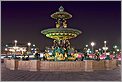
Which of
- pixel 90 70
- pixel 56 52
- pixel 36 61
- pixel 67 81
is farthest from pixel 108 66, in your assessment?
pixel 67 81

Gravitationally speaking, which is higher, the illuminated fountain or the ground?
the illuminated fountain

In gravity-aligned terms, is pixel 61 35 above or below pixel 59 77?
above

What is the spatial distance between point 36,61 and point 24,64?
201cm

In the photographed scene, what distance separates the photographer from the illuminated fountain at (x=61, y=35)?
23.5 meters

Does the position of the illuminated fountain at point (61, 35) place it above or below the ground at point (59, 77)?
above

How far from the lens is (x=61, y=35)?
24141 mm

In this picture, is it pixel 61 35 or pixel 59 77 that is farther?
pixel 61 35

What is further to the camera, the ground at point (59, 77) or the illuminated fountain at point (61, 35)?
the illuminated fountain at point (61, 35)

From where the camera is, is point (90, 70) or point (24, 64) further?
point (24, 64)

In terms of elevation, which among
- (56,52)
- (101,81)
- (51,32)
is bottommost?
(101,81)

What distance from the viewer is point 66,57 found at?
24922 mm

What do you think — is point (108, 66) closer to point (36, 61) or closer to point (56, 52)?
point (56, 52)

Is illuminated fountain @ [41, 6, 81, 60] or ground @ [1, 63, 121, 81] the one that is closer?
ground @ [1, 63, 121, 81]

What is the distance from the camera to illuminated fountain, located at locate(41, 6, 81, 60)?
23547mm
